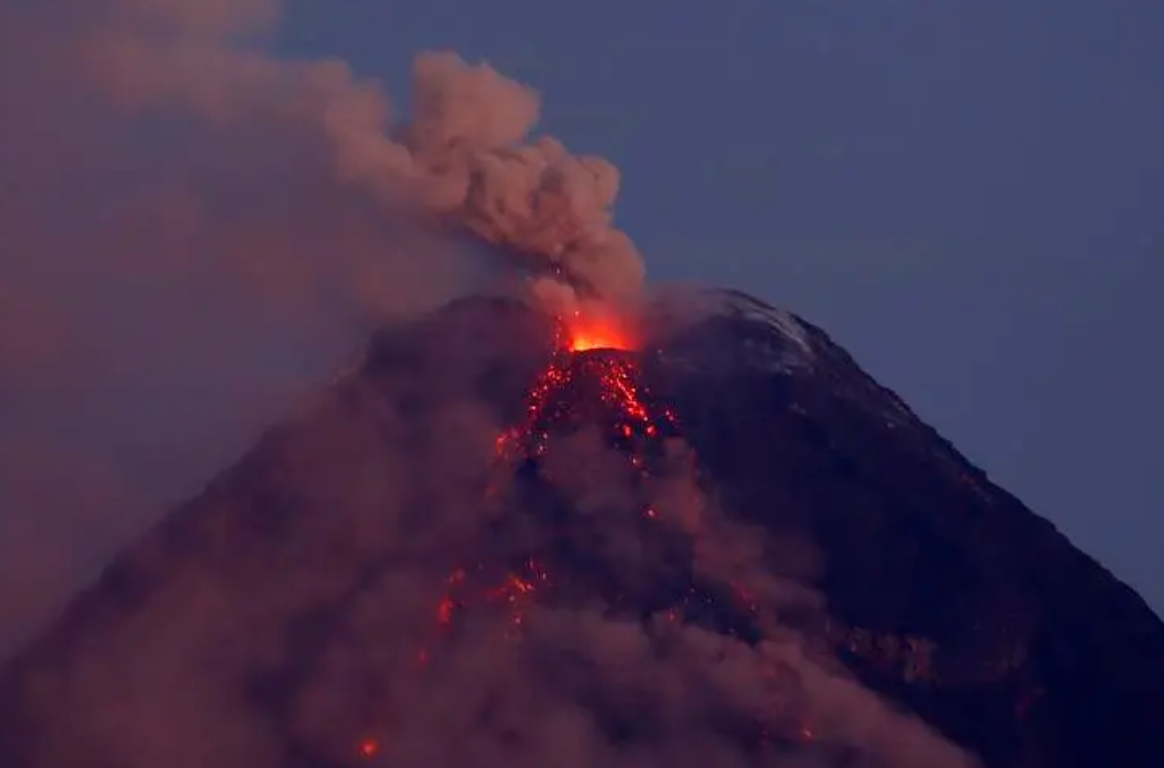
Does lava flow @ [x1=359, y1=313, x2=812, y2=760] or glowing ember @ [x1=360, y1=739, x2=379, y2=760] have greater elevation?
lava flow @ [x1=359, y1=313, x2=812, y2=760]

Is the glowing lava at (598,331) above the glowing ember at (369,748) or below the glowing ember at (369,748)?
above

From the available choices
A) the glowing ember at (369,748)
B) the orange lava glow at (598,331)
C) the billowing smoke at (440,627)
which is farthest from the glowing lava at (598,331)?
the glowing ember at (369,748)

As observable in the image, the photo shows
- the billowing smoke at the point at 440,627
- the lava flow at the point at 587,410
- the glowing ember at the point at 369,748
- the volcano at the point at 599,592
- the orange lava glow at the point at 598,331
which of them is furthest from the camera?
the orange lava glow at the point at 598,331

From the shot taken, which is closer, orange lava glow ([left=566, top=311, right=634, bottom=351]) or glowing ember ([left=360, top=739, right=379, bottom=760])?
glowing ember ([left=360, top=739, right=379, bottom=760])

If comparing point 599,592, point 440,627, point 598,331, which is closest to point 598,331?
point 598,331

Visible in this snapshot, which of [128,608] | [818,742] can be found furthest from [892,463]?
[128,608]

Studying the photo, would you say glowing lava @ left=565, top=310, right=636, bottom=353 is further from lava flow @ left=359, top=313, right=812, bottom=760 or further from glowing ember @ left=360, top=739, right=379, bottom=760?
glowing ember @ left=360, top=739, right=379, bottom=760

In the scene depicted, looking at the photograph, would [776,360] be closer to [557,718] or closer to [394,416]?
[394,416]

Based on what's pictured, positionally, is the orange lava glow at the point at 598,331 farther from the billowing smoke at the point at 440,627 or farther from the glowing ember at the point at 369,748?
the glowing ember at the point at 369,748

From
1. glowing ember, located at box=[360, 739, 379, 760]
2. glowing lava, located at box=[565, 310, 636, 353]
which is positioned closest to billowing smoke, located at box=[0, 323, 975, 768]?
glowing ember, located at box=[360, 739, 379, 760]
